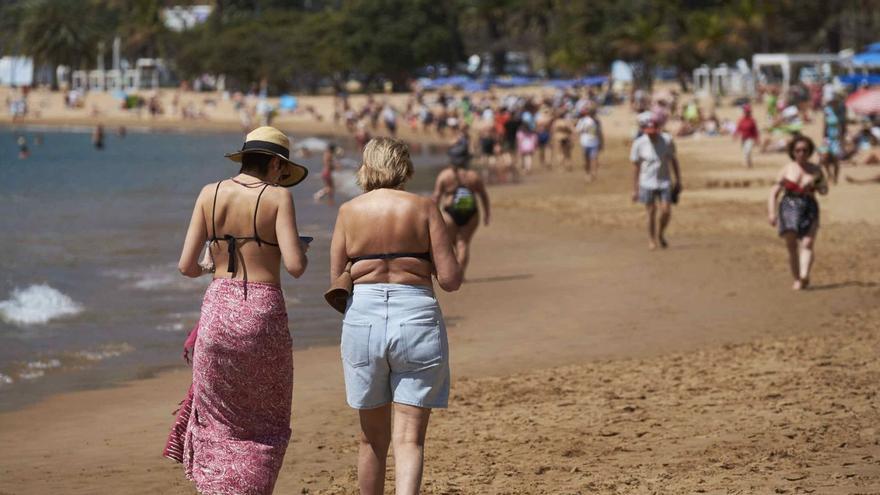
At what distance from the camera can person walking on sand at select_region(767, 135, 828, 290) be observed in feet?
36.9

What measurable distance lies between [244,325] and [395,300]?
1.80 feet

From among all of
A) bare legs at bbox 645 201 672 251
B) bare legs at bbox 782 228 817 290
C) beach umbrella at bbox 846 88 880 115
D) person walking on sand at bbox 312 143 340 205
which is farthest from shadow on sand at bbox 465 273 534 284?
beach umbrella at bbox 846 88 880 115

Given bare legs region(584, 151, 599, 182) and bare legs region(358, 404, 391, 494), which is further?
bare legs region(584, 151, 599, 182)

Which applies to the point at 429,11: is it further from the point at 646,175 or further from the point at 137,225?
the point at 646,175

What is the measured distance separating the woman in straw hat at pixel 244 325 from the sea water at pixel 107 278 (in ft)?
14.7

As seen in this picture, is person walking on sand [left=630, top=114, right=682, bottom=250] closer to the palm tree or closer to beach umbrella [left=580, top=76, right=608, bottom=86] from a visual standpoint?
beach umbrella [left=580, top=76, right=608, bottom=86]

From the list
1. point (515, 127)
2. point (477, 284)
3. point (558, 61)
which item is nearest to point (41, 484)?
point (477, 284)

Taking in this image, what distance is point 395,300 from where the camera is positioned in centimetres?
449

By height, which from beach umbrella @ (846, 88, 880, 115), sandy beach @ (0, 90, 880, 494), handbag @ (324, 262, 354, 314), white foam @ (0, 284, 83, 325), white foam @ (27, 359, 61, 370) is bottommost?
white foam @ (0, 284, 83, 325)

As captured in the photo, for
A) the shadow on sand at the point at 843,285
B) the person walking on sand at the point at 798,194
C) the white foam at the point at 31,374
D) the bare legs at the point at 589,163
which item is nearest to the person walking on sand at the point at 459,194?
the person walking on sand at the point at 798,194

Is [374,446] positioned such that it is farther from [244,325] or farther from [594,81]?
[594,81]

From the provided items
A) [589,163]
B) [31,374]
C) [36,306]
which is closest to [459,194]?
[31,374]

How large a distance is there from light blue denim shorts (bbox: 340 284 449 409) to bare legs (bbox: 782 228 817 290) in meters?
7.61

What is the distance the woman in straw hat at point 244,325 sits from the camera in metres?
4.63
